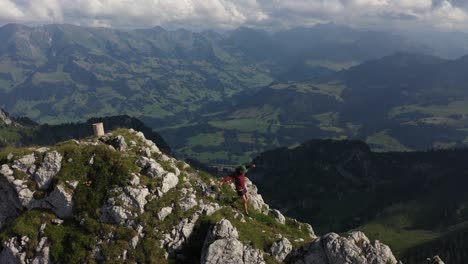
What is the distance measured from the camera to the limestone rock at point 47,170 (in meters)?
42.2

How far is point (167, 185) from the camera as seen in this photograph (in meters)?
42.8

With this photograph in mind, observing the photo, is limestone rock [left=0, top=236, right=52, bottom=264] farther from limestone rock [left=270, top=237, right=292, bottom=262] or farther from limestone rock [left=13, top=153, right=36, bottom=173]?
limestone rock [left=270, top=237, right=292, bottom=262]

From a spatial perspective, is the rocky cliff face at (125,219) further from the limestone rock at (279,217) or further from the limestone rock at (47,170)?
the limestone rock at (279,217)

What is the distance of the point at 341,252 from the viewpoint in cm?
3684

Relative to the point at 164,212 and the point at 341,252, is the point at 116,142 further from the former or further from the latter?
the point at 341,252

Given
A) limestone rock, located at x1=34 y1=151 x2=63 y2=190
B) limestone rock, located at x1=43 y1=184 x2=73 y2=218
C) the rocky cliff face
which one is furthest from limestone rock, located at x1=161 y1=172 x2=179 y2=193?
limestone rock, located at x1=34 y1=151 x2=63 y2=190

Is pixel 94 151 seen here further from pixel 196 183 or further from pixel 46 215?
pixel 196 183

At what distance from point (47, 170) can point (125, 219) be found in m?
11.0

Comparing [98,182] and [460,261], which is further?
[460,261]

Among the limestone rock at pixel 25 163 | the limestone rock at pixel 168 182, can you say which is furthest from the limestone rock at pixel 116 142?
the limestone rock at pixel 25 163

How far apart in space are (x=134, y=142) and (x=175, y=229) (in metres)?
14.9

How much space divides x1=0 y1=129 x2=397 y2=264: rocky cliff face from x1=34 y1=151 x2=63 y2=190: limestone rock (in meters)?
0.10

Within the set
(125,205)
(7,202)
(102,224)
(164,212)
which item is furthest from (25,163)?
(164,212)

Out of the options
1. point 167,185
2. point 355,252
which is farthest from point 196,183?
point 355,252
